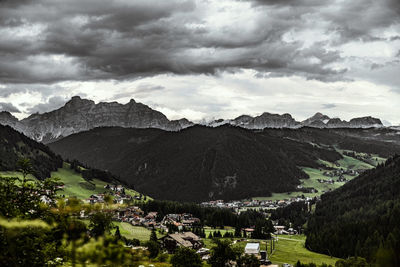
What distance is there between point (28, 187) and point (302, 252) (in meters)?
149

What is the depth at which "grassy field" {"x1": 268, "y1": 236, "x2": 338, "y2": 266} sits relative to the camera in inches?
5300

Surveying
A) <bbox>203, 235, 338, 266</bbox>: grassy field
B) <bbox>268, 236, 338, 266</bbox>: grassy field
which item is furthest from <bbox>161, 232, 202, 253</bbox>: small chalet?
<bbox>268, 236, 338, 266</bbox>: grassy field

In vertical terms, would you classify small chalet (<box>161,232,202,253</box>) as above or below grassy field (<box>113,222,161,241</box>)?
above

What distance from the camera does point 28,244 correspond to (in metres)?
17.1

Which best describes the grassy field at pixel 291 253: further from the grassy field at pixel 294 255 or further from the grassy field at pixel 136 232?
the grassy field at pixel 136 232

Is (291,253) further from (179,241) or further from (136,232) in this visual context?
(136,232)

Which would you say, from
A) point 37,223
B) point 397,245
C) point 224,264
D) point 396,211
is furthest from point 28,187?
point 396,211

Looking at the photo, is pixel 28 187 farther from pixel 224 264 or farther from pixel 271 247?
pixel 271 247

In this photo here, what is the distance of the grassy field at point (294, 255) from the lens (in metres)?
135

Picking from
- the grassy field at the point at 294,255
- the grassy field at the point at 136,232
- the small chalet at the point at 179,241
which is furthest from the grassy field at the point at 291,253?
the grassy field at the point at 136,232

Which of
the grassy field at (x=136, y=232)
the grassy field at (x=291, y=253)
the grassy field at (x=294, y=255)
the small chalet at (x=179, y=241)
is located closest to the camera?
the small chalet at (x=179, y=241)

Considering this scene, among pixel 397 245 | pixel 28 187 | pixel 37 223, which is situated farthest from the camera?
pixel 28 187

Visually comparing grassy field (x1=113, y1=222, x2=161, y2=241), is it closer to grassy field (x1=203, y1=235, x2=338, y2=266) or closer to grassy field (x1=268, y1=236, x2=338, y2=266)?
grassy field (x1=203, y1=235, x2=338, y2=266)

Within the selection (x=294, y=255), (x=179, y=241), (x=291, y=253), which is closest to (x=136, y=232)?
(x=179, y=241)
